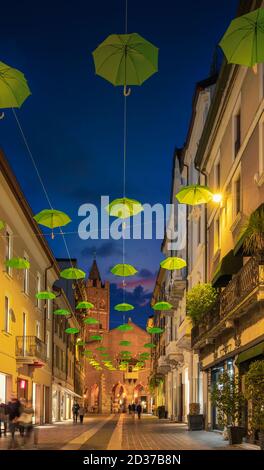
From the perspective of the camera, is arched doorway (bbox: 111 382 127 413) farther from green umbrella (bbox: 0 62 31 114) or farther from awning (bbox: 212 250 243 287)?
green umbrella (bbox: 0 62 31 114)

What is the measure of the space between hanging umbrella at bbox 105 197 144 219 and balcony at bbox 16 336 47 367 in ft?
53.3

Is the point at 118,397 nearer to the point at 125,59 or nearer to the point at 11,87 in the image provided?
the point at 11,87

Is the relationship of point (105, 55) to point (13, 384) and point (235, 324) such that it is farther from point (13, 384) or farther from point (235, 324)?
point (13, 384)

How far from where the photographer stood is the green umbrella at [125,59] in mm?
13219

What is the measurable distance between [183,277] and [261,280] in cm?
2679

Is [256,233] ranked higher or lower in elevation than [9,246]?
lower

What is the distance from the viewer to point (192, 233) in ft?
133

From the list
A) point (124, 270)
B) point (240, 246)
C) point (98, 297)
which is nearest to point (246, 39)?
point (240, 246)

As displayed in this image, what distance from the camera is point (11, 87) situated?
547 inches

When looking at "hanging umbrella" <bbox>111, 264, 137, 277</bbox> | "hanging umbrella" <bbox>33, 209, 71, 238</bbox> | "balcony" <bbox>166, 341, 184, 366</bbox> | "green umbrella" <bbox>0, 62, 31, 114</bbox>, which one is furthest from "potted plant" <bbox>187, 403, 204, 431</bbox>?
"green umbrella" <bbox>0, 62, 31, 114</bbox>

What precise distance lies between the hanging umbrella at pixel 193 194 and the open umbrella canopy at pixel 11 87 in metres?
8.97

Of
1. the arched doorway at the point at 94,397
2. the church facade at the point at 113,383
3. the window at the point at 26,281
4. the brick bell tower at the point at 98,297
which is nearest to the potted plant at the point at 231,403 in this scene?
the window at the point at 26,281

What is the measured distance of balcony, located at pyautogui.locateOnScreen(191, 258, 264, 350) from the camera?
18250 mm

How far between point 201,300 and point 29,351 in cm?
1228
